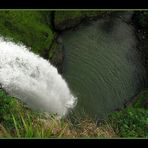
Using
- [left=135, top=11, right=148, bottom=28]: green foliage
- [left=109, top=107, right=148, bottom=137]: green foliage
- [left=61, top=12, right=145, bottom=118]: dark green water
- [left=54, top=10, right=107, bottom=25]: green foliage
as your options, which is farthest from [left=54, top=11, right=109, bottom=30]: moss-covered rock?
[left=109, top=107, right=148, bottom=137]: green foliage

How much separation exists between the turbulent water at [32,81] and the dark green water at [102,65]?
0.32 meters

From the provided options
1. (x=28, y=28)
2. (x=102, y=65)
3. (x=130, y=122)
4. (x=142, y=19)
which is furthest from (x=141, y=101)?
(x=28, y=28)

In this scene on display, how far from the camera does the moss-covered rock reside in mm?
12258

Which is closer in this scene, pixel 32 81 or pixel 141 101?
pixel 32 81

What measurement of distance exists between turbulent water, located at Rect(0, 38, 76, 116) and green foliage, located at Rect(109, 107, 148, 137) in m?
1.13

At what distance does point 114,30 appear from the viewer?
12789 millimetres

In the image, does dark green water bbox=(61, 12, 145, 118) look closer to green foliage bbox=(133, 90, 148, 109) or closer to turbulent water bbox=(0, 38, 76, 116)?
green foliage bbox=(133, 90, 148, 109)

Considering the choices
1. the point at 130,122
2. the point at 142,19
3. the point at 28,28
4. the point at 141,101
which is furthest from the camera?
the point at 142,19

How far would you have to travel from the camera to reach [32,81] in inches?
420

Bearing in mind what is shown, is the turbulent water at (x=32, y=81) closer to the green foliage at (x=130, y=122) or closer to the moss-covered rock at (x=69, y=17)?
the green foliage at (x=130, y=122)

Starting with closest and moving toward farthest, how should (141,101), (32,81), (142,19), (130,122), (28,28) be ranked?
(130,122) → (32,81) → (141,101) → (28,28) → (142,19)

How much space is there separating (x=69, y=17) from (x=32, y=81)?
2688 millimetres

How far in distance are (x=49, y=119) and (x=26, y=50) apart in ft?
9.30

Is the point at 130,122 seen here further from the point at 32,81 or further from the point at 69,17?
the point at 69,17
